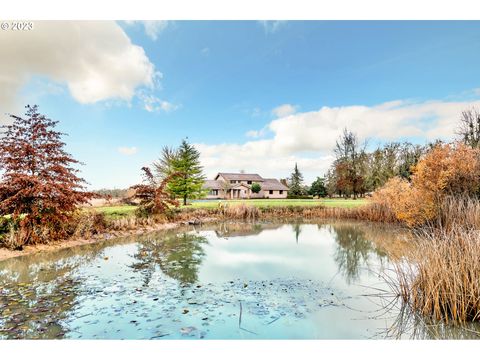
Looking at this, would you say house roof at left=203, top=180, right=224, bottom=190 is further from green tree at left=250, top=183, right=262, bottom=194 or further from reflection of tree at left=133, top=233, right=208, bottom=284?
reflection of tree at left=133, top=233, right=208, bottom=284

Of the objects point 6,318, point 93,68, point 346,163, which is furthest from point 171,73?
point 346,163

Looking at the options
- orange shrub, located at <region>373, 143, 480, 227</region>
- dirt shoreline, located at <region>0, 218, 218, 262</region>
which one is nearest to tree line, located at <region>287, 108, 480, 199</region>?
orange shrub, located at <region>373, 143, 480, 227</region>

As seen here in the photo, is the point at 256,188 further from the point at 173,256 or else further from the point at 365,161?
the point at 173,256

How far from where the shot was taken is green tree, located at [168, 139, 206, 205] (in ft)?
63.7

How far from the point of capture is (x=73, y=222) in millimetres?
8484

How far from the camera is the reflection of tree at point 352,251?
573 centimetres

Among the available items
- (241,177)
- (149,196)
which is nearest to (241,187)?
(241,177)

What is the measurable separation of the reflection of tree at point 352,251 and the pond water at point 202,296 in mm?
49

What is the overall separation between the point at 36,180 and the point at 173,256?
13.6 ft

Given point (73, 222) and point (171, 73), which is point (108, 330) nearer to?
point (73, 222)

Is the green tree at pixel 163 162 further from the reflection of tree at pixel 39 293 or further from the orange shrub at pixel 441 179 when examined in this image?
the orange shrub at pixel 441 179

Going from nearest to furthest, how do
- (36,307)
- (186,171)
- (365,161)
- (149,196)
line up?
(36,307) < (149,196) < (186,171) < (365,161)

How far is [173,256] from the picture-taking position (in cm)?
680
